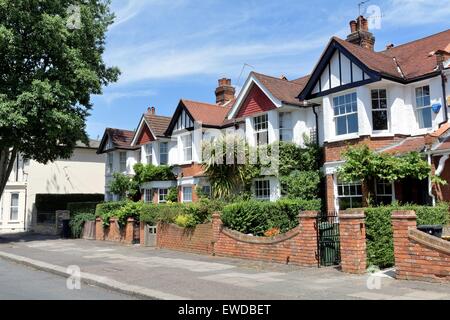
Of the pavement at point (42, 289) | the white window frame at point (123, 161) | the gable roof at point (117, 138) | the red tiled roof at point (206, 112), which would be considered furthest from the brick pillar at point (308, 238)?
the white window frame at point (123, 161)

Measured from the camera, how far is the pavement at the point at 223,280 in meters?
8.94

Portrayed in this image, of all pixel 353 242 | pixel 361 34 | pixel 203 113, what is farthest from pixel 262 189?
pixel 353 242

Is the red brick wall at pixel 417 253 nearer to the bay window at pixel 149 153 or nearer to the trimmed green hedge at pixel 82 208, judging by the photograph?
the bay window at pixel 149 153

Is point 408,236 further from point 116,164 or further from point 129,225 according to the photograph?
point 116,164

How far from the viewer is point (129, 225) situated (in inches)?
872

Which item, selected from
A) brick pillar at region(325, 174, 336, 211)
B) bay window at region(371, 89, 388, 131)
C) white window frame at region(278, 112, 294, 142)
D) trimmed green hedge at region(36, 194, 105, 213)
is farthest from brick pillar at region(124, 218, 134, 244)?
trimmed green hedge at region(36, 194, 105, 213)

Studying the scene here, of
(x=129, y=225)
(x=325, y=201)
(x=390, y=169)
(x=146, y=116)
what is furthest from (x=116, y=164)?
(x=390, y=169)

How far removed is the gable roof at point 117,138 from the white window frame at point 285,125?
15520 mm

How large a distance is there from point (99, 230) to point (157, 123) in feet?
29.5

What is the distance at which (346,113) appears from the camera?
18125 mm

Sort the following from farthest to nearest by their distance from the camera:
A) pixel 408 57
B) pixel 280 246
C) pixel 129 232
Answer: pixel 129 232 → pixel 408 57 → pixel 280 246

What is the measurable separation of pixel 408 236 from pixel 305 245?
10.5ft

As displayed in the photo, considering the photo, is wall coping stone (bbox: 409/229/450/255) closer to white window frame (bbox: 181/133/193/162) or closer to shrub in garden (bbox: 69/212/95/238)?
A: white window frame (bbox: 181/133/193/162)

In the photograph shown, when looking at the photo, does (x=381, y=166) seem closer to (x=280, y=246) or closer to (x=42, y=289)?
(x=280, y=246)
